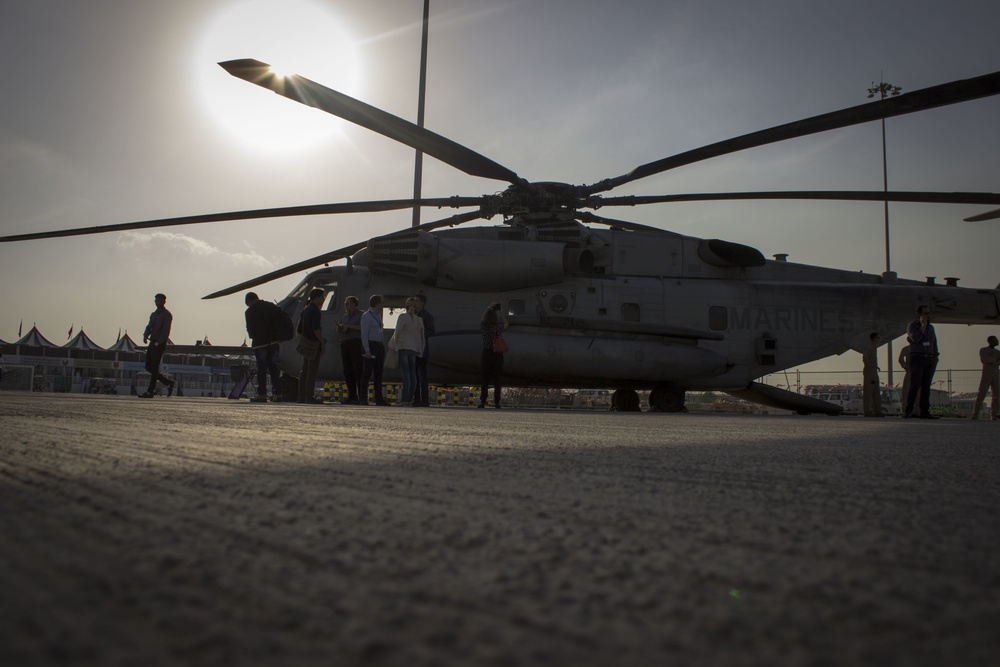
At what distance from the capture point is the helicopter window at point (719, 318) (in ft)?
36.2

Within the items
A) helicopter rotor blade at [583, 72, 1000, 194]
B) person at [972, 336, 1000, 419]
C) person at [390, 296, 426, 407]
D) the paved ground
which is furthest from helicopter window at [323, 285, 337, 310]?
person at [972, 336, 1000, 419]

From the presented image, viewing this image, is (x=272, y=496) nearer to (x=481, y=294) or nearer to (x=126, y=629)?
(x=126, y=629)

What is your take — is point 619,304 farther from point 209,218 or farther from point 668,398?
point 209,218

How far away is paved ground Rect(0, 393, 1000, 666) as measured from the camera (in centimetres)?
46

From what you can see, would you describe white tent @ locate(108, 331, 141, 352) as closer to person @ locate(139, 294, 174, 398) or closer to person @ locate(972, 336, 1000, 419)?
person @ locate(139, 294, 174, 398)

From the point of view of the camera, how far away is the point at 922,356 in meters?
8.57

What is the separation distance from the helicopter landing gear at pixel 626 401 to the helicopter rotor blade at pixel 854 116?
452 cm

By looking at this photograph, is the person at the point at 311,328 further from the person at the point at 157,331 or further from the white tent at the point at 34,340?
the white tent at the point at 34,340

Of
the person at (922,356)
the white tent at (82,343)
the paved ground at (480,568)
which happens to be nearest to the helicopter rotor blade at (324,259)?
the person at (922,356)

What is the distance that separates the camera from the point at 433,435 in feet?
8.20

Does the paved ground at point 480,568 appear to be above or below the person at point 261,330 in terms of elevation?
below

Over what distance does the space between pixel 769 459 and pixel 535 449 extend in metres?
0.66

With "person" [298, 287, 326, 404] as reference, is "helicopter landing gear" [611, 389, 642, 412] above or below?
below

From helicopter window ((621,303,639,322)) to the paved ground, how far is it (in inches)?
370
